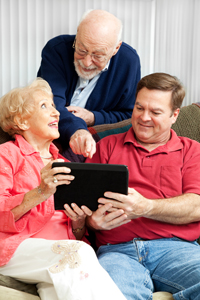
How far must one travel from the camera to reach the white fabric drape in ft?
10.8

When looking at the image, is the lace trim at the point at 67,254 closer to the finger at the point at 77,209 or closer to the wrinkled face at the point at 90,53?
the finger at the point at 77,209

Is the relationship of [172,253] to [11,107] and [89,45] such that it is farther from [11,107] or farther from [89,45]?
[89,45]

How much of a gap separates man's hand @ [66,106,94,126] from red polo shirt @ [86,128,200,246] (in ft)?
1.22

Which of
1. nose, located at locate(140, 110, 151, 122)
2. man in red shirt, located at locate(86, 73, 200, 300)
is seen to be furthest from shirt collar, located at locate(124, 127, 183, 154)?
nose, located at locate(140, 110, 151, 122)

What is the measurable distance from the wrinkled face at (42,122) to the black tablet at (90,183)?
1.36ft

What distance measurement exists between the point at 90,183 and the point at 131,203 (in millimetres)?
193

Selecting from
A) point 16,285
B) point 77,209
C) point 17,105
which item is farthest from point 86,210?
point 17,105

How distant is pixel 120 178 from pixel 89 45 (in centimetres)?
105

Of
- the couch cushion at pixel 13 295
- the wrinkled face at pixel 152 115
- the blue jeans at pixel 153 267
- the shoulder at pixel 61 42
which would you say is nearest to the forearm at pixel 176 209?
the blue jeans at pixel 153 267

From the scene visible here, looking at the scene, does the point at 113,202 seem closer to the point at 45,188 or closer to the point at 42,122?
the point at 45,188

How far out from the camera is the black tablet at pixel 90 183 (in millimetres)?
1495

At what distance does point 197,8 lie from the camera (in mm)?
3428

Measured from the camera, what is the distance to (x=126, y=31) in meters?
3.55

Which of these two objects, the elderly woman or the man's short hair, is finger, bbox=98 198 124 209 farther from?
the man's short hair
